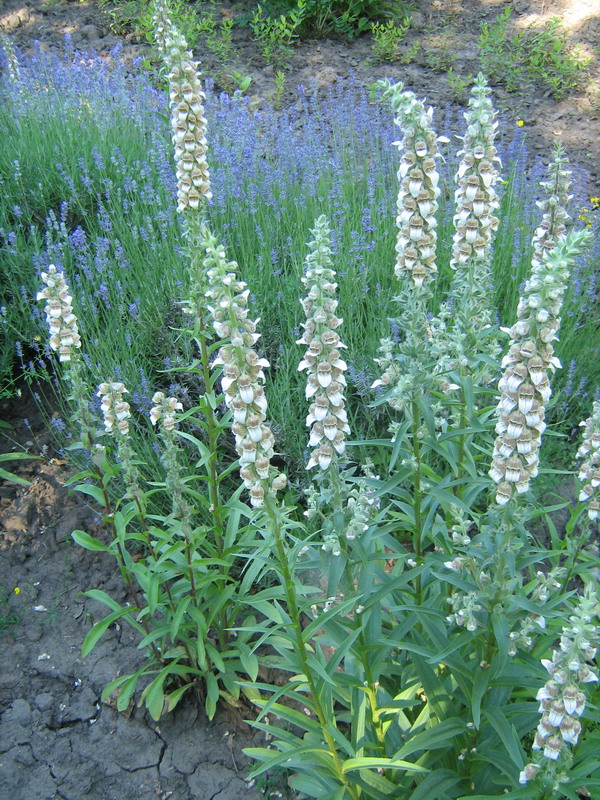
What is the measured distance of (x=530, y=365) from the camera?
6.07 ft

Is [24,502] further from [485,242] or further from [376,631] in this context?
[485,242]

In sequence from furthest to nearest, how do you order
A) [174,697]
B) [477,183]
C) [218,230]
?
[218,230] < [174,697] < [477,183]

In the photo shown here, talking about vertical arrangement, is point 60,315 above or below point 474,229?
below

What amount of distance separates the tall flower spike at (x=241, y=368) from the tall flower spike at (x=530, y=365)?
670 millimetres

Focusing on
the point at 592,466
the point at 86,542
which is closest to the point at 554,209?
the point at 592,466

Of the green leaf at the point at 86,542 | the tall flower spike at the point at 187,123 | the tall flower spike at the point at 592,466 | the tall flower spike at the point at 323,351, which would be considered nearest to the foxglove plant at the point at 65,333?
the green leaf at the point at 86,542

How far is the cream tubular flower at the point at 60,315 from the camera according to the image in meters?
2.79

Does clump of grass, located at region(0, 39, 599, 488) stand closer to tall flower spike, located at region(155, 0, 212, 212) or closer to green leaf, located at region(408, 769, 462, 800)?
tall flower spike, located at region(155, 0, 212, 212)

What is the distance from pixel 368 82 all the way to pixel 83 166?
13.6 feet

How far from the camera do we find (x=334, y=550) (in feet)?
7.32

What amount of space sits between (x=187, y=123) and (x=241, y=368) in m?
1.80

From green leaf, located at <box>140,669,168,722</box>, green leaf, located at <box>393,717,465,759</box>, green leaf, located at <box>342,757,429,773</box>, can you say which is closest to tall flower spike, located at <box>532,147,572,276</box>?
green leaf, located at <box>393,717,465,759</box>

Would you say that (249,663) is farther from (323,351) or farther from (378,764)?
(323,351)

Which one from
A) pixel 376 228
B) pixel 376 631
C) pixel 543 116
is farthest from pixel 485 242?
pixel 543 116
